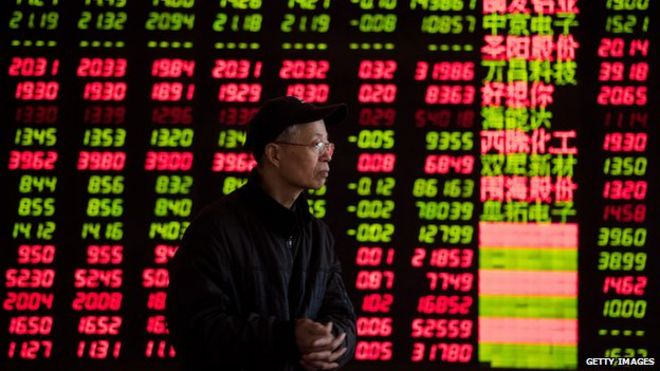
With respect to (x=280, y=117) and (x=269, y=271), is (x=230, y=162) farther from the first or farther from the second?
(x=269, y=271)

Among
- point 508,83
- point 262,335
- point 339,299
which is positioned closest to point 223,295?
point 262,335

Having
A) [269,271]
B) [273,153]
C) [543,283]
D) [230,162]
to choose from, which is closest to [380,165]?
[230,162]

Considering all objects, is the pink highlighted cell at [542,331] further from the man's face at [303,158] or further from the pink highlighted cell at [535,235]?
the man's face at [303,158]

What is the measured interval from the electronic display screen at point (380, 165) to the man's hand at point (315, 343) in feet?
8.21

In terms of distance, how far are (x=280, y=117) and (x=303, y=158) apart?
0.11 metres

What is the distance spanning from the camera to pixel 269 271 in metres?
1.96

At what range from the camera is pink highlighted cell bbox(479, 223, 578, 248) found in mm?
4344

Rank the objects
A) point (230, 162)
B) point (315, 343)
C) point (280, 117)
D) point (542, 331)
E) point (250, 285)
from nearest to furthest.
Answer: point (315, 343) → point (250, 285) → point (280, 117) → point (542, 331) → point (230, 162)

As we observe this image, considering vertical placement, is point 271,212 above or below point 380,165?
below

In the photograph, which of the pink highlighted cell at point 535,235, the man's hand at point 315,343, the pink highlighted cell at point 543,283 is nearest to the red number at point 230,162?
the pink highlighted cell at point 535,235

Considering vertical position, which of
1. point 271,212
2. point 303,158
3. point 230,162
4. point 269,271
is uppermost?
point 230,162

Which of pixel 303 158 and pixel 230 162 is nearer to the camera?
pixel 303 158

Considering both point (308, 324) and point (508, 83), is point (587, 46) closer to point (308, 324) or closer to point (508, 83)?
point (508, 83)

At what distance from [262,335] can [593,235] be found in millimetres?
2978
